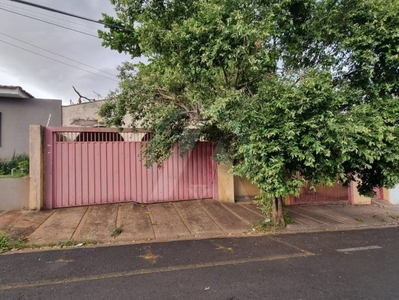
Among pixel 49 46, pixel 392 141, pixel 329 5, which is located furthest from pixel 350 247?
pixel 49 46

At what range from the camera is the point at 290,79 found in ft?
16.2

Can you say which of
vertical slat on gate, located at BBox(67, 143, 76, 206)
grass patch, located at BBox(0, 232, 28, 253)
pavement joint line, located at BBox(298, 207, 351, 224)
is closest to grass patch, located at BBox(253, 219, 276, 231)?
pavement joint line, located at BBox(298, 207, 351, 224)

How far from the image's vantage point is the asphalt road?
3.19 meters

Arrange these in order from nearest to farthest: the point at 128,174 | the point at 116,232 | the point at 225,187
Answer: the point at 116,232 → the point at 128,174 → the point at 225,187

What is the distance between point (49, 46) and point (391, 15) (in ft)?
43.9

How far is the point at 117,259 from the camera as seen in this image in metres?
4.23

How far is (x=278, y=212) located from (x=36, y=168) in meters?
6.18

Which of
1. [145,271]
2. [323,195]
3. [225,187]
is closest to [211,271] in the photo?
[145,271]

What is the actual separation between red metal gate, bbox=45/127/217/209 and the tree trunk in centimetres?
257

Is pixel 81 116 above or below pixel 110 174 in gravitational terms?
above

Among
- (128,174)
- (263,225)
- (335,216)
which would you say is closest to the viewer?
(263,225)

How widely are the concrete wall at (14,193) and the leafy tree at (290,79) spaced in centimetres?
398

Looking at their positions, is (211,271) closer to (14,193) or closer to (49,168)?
(49,168)

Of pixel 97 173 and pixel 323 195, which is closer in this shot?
pixel 97 173
